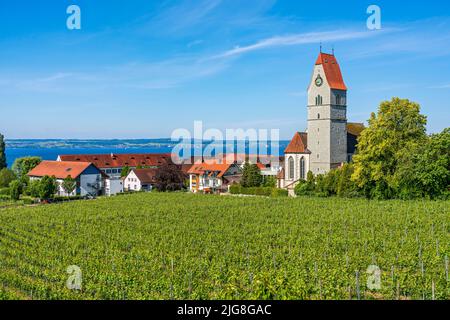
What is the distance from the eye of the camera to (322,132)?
190 feet

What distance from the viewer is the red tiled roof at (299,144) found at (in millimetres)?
58906

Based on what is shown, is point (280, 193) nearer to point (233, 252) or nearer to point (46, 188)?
point (46, 188)

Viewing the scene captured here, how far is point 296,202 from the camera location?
4275 cm

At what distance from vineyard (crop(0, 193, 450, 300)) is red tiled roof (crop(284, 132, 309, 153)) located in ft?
62.8

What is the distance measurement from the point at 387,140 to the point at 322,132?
55.9 ft

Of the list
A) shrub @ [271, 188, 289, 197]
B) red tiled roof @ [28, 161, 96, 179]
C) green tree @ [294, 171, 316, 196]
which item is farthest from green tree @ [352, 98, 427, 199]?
red tiled roof @ [28, 161, 96, 179]

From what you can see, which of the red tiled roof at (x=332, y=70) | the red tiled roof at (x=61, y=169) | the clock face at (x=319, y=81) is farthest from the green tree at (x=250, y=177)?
the red tiled roof at (x=61, y=169)

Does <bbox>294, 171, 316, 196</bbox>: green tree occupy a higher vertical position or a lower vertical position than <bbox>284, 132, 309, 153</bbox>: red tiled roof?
lower

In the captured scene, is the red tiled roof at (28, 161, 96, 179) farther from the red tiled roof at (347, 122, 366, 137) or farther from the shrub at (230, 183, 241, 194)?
the red tiled roof at (347, 122, 366, 137)

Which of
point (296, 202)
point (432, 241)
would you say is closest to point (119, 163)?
point (296, 202)

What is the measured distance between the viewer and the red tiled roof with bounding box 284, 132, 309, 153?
58906 mm

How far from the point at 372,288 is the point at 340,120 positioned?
44.3 metres

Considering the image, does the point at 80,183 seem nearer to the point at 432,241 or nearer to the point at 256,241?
the point at 256,241

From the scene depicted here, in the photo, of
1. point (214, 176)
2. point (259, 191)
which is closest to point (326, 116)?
point (259, 191)
